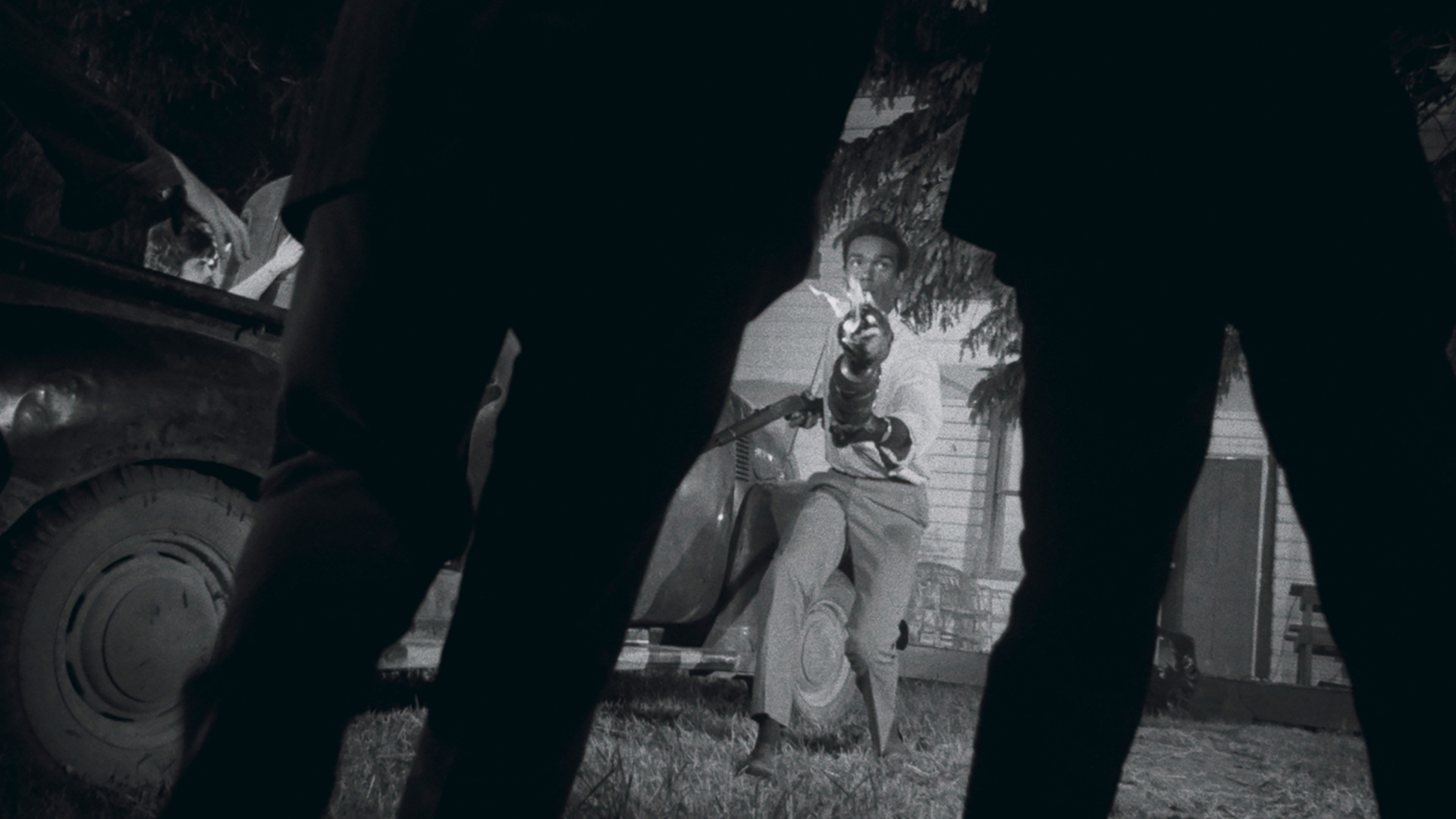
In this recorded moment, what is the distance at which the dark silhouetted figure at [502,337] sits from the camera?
863 millimetres

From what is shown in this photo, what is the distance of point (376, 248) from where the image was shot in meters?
0.88

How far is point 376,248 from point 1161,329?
2.73 feet

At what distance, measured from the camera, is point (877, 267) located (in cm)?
555

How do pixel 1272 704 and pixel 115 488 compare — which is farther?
pixel 1272 704

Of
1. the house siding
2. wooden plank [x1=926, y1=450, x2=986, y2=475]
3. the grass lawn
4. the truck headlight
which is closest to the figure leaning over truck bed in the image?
the grass lawn

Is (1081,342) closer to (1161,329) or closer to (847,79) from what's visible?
(1161,329)

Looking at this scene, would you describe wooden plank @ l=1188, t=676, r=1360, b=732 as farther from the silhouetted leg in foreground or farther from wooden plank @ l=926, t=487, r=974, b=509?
the silhouetted leg in foreground

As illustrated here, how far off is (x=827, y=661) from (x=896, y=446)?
4.44 ft

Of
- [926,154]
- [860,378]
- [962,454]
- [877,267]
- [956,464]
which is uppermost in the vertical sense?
[926,154]

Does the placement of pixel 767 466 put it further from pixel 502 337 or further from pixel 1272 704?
pixel 502 337

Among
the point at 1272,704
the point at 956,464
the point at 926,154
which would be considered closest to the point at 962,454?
the point at 956,464

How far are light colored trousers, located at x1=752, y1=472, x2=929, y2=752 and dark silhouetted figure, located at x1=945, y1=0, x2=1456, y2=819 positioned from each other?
11.4 feet

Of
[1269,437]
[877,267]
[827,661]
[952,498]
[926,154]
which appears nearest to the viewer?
[1269,437]

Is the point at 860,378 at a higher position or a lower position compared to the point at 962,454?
lower
